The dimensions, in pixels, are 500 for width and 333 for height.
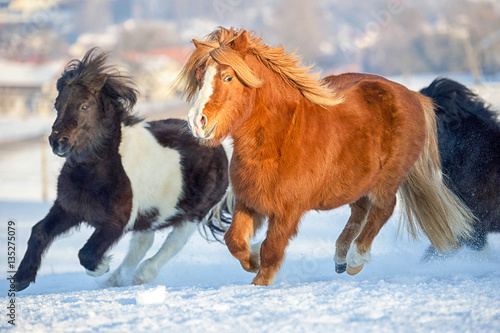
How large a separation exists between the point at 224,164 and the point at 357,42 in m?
55.8

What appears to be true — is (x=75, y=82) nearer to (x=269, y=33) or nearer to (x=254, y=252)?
(x=254, y=252)

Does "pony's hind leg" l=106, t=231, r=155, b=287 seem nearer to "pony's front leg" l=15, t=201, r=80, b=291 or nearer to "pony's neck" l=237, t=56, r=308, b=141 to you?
"pony's front leg" l=15, t=201, r=80, b=291

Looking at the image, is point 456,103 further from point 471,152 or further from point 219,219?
point 219,219

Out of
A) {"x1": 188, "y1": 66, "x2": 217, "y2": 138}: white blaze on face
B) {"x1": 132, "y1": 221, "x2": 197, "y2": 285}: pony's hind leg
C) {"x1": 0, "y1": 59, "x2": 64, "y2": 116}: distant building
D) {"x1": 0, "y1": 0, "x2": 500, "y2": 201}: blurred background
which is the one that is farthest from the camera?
{"x1": 0, "y1": 59, "x2": 64, "y2": 116}: distant building

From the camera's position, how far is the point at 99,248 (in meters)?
4.50

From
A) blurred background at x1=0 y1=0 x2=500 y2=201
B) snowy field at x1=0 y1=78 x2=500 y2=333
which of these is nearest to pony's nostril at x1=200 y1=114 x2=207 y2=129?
snowy field at x1=0 y1=78 x2=500 y2=333

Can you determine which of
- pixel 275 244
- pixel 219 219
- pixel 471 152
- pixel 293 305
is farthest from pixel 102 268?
pixel 471 152

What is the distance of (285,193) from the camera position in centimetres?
360

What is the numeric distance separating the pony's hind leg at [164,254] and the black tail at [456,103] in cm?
252

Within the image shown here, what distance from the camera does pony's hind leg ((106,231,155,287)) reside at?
5.20 m

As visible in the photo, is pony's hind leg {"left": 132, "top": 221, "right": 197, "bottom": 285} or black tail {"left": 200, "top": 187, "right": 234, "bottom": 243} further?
black tail {"left": 200, "top": 187, "right": 234, "bottom": 243}

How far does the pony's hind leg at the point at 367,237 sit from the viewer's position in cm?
438

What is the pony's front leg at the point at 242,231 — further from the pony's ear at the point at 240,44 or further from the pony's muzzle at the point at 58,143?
the pony's muzzle at the point at 58,143

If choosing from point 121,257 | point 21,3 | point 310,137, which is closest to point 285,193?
point 310,137
